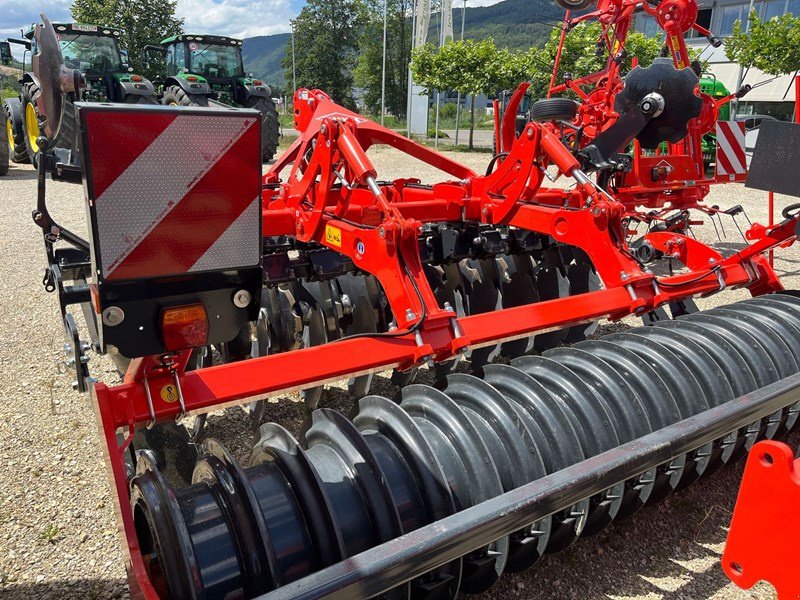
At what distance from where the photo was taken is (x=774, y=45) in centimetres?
1650

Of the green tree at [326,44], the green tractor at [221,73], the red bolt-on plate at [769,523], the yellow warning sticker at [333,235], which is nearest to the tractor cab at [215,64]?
the green tractor at [221,73]

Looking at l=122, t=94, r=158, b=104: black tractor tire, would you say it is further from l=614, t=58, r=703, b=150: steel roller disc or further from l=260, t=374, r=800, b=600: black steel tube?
l=260, t=374, r=800, b=600: black steel tube

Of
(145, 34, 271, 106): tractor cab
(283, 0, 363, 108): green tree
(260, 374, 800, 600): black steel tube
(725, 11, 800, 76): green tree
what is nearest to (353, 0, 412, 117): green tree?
(283, 0, 363, 108): green tree

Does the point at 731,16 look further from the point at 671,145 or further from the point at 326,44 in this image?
the point at 326,44

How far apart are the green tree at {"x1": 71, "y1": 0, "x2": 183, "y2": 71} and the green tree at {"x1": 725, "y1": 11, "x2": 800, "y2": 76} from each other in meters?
23.4

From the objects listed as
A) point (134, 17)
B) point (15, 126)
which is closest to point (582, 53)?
point (15, 126)

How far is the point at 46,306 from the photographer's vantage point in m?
5.03

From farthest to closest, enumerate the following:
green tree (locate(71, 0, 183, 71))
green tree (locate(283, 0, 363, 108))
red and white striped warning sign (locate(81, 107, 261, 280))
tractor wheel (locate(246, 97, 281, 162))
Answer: green tree (locate(283, 0, 363, 108)), green tree (locate(71, 0, 183, 71)), tractor wheel (locate(246, 97, 281, 162)), red and white striped warning sign (locate(81, 107, 261, 280))

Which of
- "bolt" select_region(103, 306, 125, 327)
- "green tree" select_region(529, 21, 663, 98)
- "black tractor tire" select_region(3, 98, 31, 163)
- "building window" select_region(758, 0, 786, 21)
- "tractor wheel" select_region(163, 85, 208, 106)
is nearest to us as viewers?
"bolt" select_region(103, 306, 125, 327)

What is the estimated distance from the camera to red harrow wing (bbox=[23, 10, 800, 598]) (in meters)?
1.41

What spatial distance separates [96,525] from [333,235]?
1.64 metres

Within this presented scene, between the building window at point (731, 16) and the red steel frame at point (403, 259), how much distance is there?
29400 mm

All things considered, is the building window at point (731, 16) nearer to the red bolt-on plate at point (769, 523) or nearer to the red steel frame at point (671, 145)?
the red steel frame at point (671, 145)

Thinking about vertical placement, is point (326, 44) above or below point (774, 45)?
above
